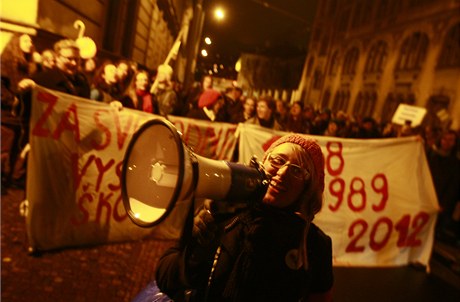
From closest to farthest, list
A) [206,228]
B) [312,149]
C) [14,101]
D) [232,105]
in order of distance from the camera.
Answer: [206,228] → [312,149] → [14,101] → [232,105]

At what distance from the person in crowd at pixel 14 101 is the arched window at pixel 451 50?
728 inches

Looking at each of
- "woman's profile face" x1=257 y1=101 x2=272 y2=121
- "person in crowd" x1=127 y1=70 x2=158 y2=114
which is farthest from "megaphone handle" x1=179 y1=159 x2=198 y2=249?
"woman's profile face" x1=257 y1=101 x2=272 y2=121

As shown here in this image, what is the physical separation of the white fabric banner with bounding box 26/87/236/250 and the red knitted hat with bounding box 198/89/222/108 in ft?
6.00

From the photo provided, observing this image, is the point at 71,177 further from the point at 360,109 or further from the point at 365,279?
the point at 360,109

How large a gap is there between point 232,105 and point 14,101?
314 centimetres

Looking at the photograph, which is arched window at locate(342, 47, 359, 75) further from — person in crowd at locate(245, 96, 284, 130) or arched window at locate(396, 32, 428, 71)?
person in crowd at locate(245, 96, 284, 130)

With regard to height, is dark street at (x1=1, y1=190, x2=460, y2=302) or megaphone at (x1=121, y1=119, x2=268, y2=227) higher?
megaphone at (x1=121, y1=119, x2=268, y2=227)

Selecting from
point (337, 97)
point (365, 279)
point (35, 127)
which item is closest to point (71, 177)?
point (35, 127)

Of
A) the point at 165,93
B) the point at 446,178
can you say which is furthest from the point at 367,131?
the point at 165,93

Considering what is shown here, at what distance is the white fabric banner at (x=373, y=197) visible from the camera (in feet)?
12.3

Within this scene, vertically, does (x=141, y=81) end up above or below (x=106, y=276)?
above

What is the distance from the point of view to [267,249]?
4.00 ft

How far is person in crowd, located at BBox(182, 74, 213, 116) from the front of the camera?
4.93 m

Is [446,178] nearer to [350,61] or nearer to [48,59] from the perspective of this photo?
[48,59]
